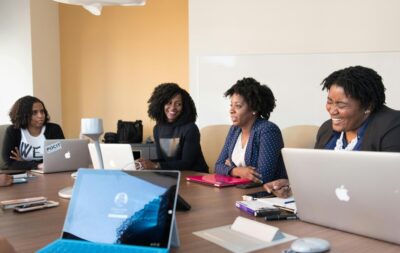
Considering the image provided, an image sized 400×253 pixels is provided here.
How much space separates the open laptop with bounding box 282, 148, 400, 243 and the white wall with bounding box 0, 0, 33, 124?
381 cm

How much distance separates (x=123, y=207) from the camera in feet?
3.49

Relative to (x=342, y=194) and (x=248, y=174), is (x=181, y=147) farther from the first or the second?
(x=342, y=194)

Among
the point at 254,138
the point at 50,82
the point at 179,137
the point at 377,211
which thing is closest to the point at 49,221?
the point at 377,211

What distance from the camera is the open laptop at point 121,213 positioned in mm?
1011

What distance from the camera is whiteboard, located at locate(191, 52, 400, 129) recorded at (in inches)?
115

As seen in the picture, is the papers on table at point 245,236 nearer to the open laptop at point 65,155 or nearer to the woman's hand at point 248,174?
the woman's hand at point 248,174

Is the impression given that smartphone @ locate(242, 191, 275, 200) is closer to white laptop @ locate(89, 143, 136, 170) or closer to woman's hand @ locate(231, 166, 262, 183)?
woman's hand @ locate(231, 166, 262, 183)

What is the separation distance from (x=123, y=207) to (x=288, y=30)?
2617 mm

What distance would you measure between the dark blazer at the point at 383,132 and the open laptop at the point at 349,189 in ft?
2.03

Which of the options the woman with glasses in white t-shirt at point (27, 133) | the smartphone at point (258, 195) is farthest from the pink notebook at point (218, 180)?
the woman with glasses in white t-shirt at point (27, 133)

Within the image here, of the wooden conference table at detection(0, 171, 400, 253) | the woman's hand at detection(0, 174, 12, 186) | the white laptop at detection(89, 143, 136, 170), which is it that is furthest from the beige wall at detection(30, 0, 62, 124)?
the wooden conference table at detection(0, 171, 400, 253)

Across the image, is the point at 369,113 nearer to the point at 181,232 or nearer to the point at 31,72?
the point at 181,232

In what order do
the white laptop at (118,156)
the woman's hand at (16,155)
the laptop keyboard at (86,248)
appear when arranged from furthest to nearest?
the woman's hand at (16,155) < the white laptop at (118,156) < the laptop keyboard at (86,248)

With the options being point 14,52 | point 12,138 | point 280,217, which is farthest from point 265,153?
point 14,52
